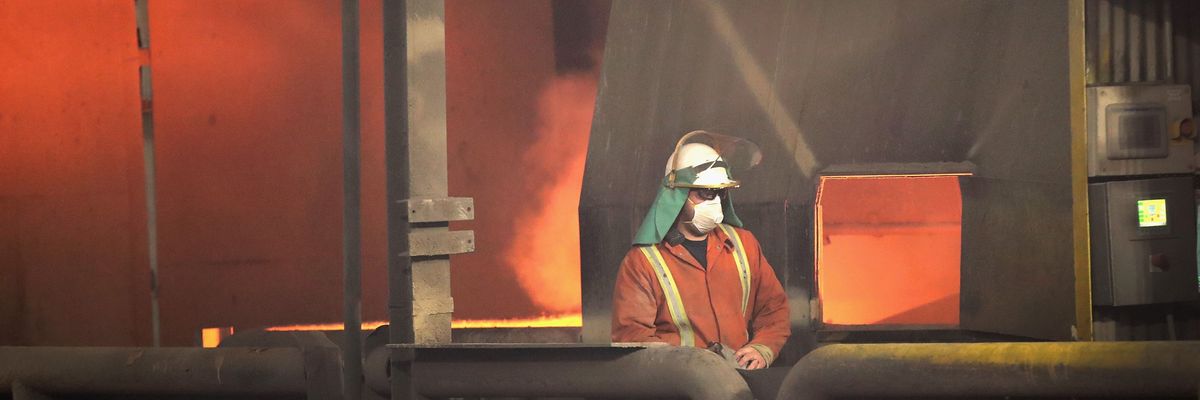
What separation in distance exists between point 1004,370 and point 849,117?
2.33 metres

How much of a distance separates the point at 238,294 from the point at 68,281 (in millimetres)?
960

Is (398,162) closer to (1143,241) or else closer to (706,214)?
A: (706,214)

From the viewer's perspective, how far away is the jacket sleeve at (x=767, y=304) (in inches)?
265

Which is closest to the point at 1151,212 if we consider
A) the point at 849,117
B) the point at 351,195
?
the point at 849,117

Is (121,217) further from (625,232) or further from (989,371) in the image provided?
(989,371)

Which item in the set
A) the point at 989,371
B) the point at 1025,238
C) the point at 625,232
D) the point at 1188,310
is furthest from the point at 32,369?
the point at 1188,310

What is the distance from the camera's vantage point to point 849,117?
7.01 meters

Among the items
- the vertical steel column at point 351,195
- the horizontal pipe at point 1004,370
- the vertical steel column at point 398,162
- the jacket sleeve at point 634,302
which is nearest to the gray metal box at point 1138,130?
the horizontal pipe at point 1004,370

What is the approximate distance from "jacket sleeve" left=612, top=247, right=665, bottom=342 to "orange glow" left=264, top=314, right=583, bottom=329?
1.70 metres

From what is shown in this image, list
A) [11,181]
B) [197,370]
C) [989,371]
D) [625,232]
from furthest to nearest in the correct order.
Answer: [11,181], [625,232], [197,370], [989,371]

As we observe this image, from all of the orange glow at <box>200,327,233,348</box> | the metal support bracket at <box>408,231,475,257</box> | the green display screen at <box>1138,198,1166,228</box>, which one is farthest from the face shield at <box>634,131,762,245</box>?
the orange glow at <box>200,327,233,348</box>

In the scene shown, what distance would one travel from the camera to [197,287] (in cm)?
812

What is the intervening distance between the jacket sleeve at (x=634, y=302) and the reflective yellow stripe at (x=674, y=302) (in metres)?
0.05

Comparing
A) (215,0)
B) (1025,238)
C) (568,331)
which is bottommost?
(568,331)
